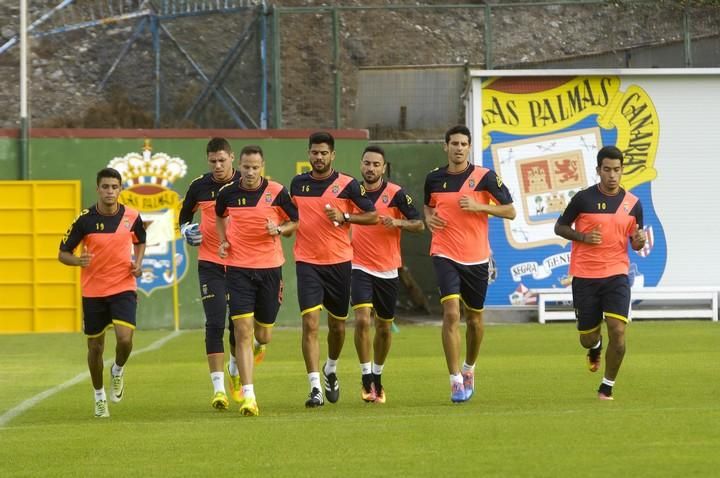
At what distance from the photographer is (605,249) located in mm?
13414

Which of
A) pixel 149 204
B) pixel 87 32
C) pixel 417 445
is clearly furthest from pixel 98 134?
pixel 417 445

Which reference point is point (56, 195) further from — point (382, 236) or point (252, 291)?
point (252, 291)

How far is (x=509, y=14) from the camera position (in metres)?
35.9

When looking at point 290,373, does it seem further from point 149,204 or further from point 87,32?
point 87,32

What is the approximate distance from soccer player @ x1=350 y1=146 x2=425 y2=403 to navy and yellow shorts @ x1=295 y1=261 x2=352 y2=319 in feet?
1.05

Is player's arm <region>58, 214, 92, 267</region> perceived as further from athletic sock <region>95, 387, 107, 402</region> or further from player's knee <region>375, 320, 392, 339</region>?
player's knee <region>375, 320, 392, 339</region>

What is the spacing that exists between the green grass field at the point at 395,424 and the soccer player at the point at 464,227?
80 centimetres

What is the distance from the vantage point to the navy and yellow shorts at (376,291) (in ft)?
45.4

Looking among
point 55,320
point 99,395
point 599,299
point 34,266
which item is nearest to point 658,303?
point 55,320

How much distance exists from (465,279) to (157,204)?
1354 centimetres

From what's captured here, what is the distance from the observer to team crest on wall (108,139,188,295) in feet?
86.3

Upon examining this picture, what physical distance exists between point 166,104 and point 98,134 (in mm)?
4399

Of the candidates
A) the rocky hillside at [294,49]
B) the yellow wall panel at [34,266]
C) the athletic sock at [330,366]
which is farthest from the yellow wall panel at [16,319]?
the athletic sock at [330,366]

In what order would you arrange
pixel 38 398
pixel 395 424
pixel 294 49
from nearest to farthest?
pixel 395 424, pixel 38 398, pixel 294 49
